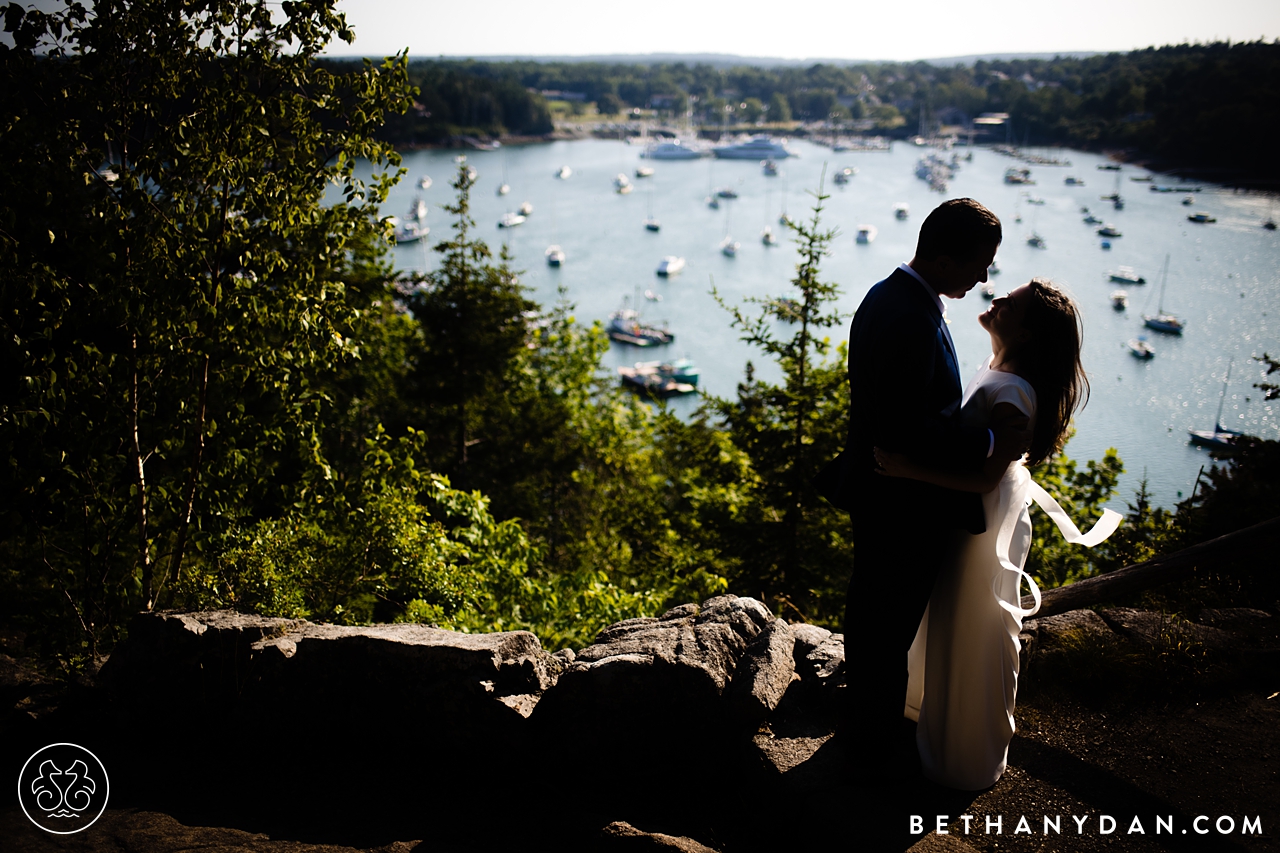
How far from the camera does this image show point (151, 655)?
3.27m

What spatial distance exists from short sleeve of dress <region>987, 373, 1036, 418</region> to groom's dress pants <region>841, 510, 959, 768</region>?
445 mm

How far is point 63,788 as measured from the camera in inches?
113

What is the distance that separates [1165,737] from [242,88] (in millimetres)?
4725

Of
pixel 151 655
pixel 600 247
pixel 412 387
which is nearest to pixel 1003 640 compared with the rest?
pixel 151 655

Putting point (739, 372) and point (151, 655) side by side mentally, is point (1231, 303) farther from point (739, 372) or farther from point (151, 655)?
point (151, 655)

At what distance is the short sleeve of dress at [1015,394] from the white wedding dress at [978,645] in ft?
0.21

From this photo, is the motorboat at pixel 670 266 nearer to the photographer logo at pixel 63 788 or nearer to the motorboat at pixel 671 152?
the motorboat at pixel 671 152

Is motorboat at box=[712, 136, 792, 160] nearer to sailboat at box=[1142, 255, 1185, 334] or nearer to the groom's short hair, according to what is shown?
sailboat at box=[1142, 255, 1185, 334]

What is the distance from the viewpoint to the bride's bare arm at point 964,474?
2389 millimetres

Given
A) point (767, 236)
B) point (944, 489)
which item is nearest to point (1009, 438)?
point (944, 489)

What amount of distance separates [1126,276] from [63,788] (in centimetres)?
5105

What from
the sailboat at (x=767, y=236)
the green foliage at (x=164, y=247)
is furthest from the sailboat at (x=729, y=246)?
the green foliage at (x=164, y=247)

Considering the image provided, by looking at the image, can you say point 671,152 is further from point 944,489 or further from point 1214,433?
point 944,489

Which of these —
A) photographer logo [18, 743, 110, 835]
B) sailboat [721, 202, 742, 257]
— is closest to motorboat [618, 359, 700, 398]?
sailboat [721, 202, 742, 257]
